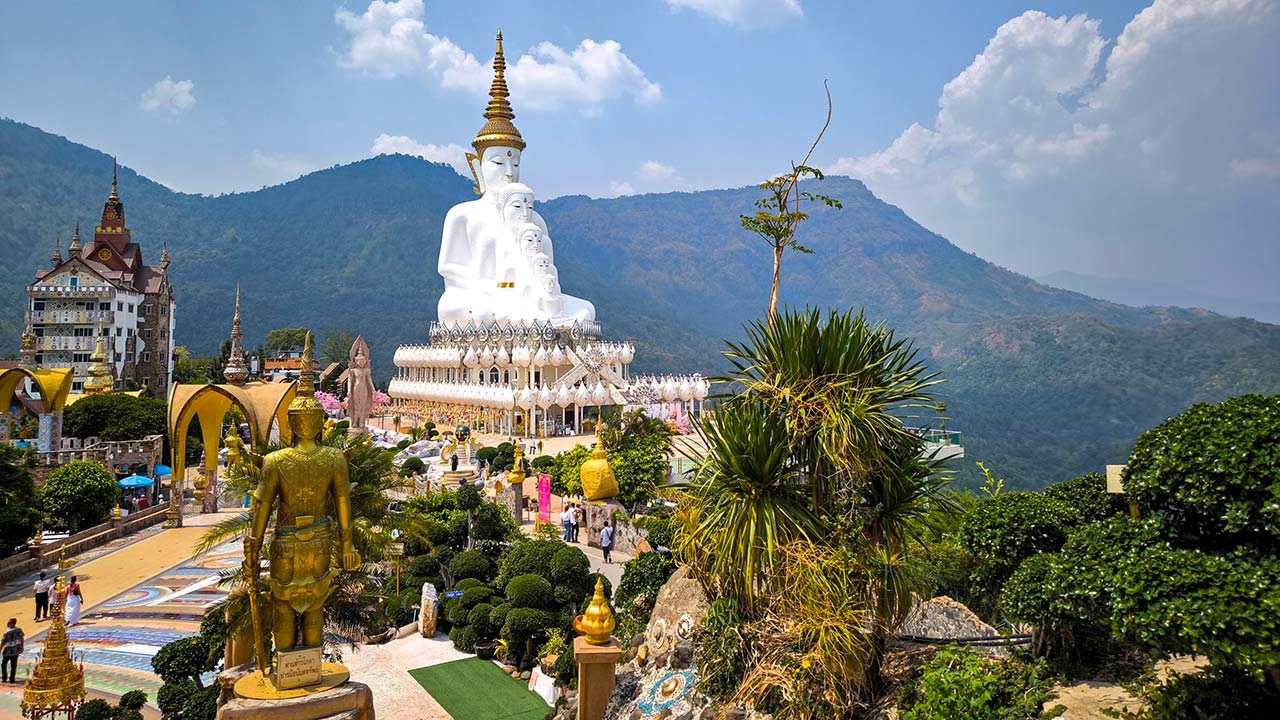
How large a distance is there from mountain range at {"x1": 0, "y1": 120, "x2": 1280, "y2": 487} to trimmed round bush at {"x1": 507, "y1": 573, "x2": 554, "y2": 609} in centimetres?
4017

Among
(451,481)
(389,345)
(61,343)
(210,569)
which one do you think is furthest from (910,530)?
(389,345)

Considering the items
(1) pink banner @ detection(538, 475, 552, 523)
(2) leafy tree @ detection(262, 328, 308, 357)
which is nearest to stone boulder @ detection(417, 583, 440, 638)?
(1) pink banner @ detection(538, 475, 552, 523)

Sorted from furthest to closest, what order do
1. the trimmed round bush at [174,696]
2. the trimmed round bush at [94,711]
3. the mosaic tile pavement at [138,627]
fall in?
the mosaic tile pavement at [138,627] → the trimmed round bush at [174,696] → the trimmed round bush at [94,711]

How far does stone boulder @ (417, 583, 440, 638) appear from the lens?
14125mm

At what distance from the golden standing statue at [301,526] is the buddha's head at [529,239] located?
110 ft

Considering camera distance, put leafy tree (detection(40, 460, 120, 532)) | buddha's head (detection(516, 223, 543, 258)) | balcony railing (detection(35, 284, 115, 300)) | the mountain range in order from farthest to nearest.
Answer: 1. the mountain range
2. balcony railing (detection(35, 284, 115, 300))
3. buddha's head (detection(516, 223, 543, 258))
4. leafy tree (detection(40, 460, 120, 532))

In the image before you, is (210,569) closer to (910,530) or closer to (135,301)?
(910,530)

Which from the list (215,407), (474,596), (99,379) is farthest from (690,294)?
(474,596)

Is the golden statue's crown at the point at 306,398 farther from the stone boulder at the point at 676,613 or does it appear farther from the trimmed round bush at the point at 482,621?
the trimmed round bush at the point at 482,621

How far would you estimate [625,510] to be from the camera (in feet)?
64.0

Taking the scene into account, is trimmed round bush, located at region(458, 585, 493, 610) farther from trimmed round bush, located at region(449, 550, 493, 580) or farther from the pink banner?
the pink banner

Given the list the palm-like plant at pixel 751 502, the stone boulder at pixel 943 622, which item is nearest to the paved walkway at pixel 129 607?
the palm-like plant at pixel 751 502

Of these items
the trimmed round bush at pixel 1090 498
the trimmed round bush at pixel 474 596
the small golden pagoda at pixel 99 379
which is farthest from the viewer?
the small golden pagoda at pixel 99 379

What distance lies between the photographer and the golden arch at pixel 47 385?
24016 mm
